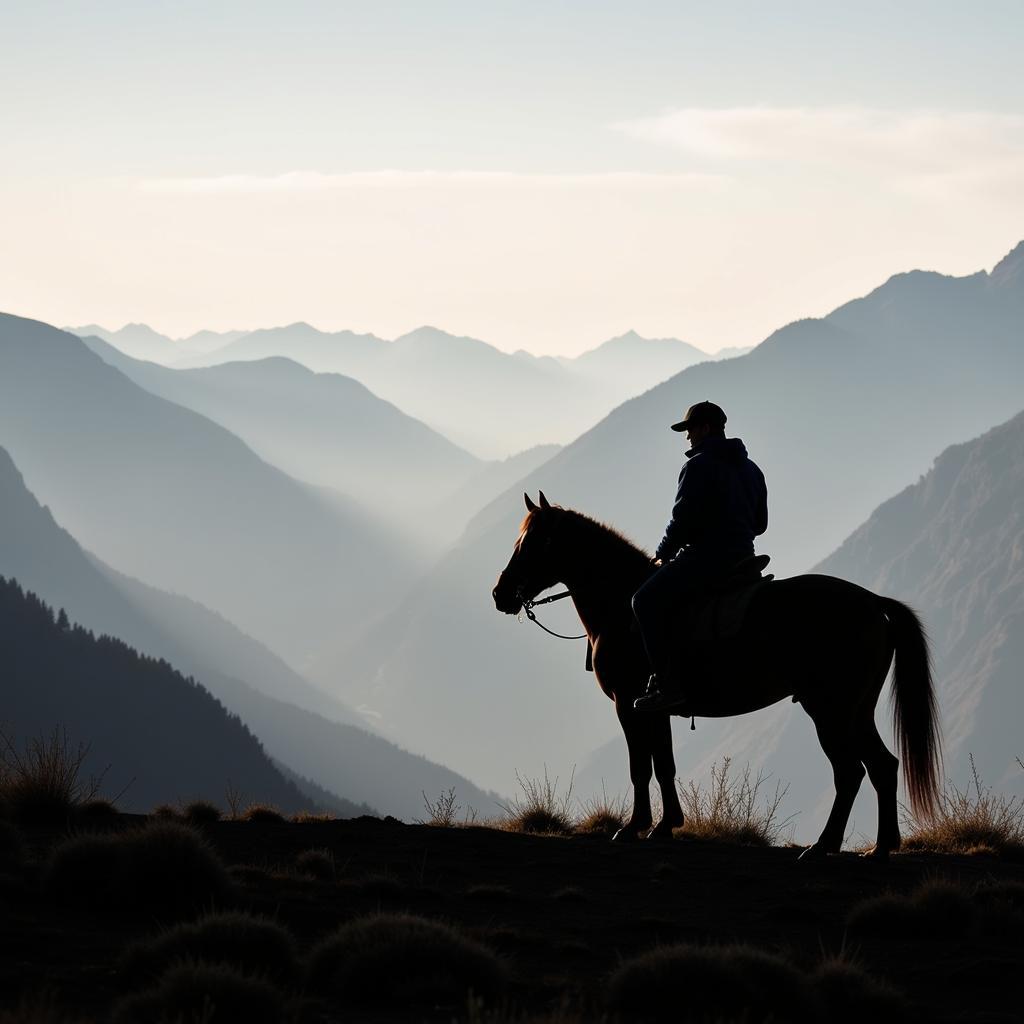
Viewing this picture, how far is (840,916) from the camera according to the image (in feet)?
38.4

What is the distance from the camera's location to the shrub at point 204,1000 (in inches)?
305

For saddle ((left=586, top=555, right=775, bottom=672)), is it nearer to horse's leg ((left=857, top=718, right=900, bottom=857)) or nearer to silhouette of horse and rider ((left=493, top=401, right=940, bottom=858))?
silhouette of horse and rider ((left=493, top=401, right=940, bottom=858))

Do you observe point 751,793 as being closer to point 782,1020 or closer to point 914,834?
point 914,834

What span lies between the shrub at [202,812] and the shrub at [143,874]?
5.01 meters

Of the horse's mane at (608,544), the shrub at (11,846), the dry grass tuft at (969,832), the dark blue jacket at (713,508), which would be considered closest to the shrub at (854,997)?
the shrub at (11,846)

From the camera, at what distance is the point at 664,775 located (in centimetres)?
1647

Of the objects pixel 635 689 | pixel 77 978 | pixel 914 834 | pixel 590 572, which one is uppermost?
pixel 590 572

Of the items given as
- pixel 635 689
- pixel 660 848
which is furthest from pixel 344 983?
pixel 635 689

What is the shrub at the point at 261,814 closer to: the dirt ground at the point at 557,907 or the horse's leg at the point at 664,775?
the dirt ground at the point at 557,907

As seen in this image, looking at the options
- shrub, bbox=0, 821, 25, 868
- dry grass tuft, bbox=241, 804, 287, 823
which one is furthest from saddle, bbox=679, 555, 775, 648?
shrub, bbox=0, 821, 25, 868

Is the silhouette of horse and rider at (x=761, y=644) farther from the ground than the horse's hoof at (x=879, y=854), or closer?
farther from the ground

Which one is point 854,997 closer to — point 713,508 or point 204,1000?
point 204,1000

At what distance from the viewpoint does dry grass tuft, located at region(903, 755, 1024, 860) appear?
640 inches

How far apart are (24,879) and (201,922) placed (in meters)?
2.73
